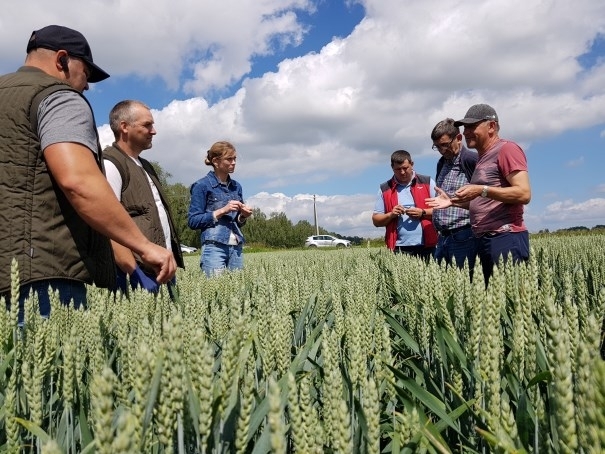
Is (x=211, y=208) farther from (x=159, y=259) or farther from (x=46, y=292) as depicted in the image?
(x=46, y=292)

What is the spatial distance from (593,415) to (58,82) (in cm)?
239

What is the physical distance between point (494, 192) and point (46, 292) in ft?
9.55

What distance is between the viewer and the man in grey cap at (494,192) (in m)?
3.75

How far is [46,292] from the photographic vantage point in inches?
93.3

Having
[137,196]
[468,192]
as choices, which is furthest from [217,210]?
[468,192]

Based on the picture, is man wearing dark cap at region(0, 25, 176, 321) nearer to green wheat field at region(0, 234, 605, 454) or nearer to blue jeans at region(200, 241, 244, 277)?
green wheat field at region(0, 234, 605, 454)

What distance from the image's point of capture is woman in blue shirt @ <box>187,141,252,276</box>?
17.5ft

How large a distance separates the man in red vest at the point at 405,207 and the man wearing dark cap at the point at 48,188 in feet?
12.4

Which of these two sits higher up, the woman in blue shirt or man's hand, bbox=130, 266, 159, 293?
the woman in blue shirt

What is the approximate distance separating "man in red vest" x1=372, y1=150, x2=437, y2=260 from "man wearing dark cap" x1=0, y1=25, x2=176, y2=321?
379cm

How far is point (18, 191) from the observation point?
2.26 meters

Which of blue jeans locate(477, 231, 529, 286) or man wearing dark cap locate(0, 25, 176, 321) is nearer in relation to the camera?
man wearing dark cap locate(0, 25, 176, 321)

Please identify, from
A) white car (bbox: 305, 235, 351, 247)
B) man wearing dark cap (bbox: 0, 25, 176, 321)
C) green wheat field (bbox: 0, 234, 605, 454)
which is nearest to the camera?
green wheat field (bbox: 0, 234, 605, 454)

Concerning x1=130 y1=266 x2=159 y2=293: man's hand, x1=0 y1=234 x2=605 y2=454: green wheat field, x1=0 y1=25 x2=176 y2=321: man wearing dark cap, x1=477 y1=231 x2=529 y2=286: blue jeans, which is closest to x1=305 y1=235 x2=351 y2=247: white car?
x1=477 y1=231 x2=529 y2=286: blue jeans
